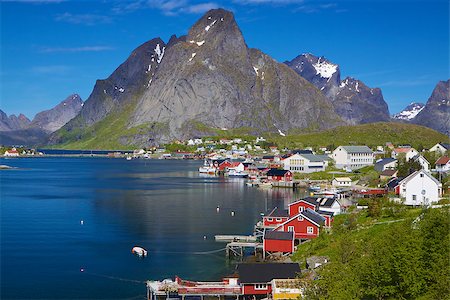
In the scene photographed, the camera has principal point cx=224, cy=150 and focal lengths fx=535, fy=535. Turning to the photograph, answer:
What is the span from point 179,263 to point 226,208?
22.3 metres

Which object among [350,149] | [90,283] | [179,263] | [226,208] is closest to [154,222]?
[226,208]

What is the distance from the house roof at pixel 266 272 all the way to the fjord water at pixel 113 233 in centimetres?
459

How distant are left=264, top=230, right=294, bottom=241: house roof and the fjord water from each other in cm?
306

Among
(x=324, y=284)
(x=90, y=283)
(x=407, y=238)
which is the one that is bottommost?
(x=90, y=283)

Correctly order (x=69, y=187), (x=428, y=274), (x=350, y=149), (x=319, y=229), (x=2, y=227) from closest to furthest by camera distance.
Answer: (x=428, y=274), (x=319, y=229), (x=2, y=227), (x=69, y=187), (x=350, y=149)

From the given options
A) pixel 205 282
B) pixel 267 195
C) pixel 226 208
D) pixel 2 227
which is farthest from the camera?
pixel 267 195

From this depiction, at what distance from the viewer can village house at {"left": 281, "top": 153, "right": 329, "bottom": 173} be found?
3455 inches

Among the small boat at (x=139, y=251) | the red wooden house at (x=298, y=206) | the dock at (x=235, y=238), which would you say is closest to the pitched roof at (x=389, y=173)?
the red wooden house at (x=298, y=206)

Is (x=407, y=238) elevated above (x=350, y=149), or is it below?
below

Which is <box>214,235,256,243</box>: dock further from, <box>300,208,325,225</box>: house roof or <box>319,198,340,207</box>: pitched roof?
<box>319,198,340,207</box>: pitched roof

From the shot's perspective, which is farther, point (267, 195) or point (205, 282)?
point (267, 195)

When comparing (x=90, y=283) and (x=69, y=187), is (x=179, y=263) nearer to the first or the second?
(x=90, y=283)

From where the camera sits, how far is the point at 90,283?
29078 mm

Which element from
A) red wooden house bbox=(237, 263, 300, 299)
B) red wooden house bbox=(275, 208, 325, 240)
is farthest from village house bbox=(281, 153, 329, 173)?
red wooden house bbox=(237, 263, 300, 299)
